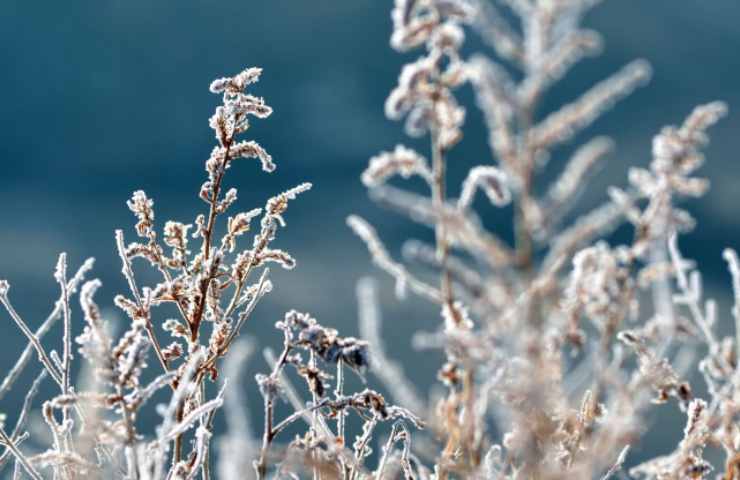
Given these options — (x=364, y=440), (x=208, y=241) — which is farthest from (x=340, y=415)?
(x=208, y=241)

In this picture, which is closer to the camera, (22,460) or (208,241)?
(22,460)

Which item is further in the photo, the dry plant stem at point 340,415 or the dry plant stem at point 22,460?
the dry plant stem at point 340,415

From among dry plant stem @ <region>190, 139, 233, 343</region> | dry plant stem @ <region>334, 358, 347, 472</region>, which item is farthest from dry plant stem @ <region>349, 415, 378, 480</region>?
dry plant stem @ <region>190, 139, 233, 343</region>

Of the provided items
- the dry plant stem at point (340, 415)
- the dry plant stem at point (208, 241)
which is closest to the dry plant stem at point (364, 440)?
the dry plant stem at point (340, 415)

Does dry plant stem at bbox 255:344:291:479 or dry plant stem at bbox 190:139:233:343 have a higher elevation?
dry plant stem at bbox 190:139:233:343

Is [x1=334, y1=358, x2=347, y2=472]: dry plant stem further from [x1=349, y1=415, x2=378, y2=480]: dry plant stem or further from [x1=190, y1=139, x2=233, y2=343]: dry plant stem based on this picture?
[x1=190, y1=139, x2=233, y2=343]: dry plant stem

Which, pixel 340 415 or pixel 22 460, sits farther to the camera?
pixel 340 415

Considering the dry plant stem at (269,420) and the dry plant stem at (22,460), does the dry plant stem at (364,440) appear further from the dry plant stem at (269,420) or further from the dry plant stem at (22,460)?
the dry plant stem at (22,460)

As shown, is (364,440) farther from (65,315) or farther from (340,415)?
(65,315)

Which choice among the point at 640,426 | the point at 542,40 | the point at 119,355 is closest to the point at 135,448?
the point at 119,355

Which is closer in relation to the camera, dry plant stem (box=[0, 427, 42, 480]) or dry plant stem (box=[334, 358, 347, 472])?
dry plant stem (box=[0, 427, 42, 480])

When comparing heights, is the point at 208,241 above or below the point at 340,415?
above

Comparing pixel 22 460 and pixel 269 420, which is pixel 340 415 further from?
pixel 22 460
